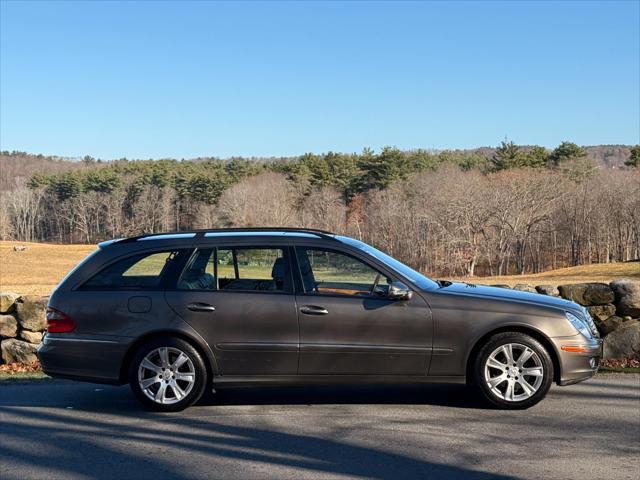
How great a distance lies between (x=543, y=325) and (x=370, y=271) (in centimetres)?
164

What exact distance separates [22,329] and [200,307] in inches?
185

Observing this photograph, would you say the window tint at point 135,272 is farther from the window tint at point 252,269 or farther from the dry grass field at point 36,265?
the dry grass field at point 36,265

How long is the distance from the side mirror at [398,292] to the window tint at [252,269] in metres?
0.96

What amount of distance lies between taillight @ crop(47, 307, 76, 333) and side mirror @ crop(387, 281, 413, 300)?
293cm

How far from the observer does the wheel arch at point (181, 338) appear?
6.35 meters

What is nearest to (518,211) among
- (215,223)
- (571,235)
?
(571,235)

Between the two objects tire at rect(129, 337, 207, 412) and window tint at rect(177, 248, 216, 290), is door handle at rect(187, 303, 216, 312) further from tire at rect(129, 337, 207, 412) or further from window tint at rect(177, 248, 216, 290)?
tire at rect(129, 337, 207, 412)

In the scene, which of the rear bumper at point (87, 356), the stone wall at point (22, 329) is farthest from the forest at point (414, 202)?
the rear bumper at point (87, 356)

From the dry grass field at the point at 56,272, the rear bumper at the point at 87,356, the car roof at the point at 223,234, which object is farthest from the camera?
the dry grass field at the point at 56,272

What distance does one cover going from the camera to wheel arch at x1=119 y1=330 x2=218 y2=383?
250 inches

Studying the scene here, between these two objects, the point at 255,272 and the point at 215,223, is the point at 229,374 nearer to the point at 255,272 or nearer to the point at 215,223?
the point at 255,272

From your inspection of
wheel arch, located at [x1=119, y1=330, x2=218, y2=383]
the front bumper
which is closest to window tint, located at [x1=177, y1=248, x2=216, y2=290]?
wheel arch, located at [x1=119, y1=330, x2=218, y2=383]

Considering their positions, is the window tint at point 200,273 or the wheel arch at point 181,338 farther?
the window tint at point 200,273

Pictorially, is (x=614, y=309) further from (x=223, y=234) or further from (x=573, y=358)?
(x=223, y=234)
